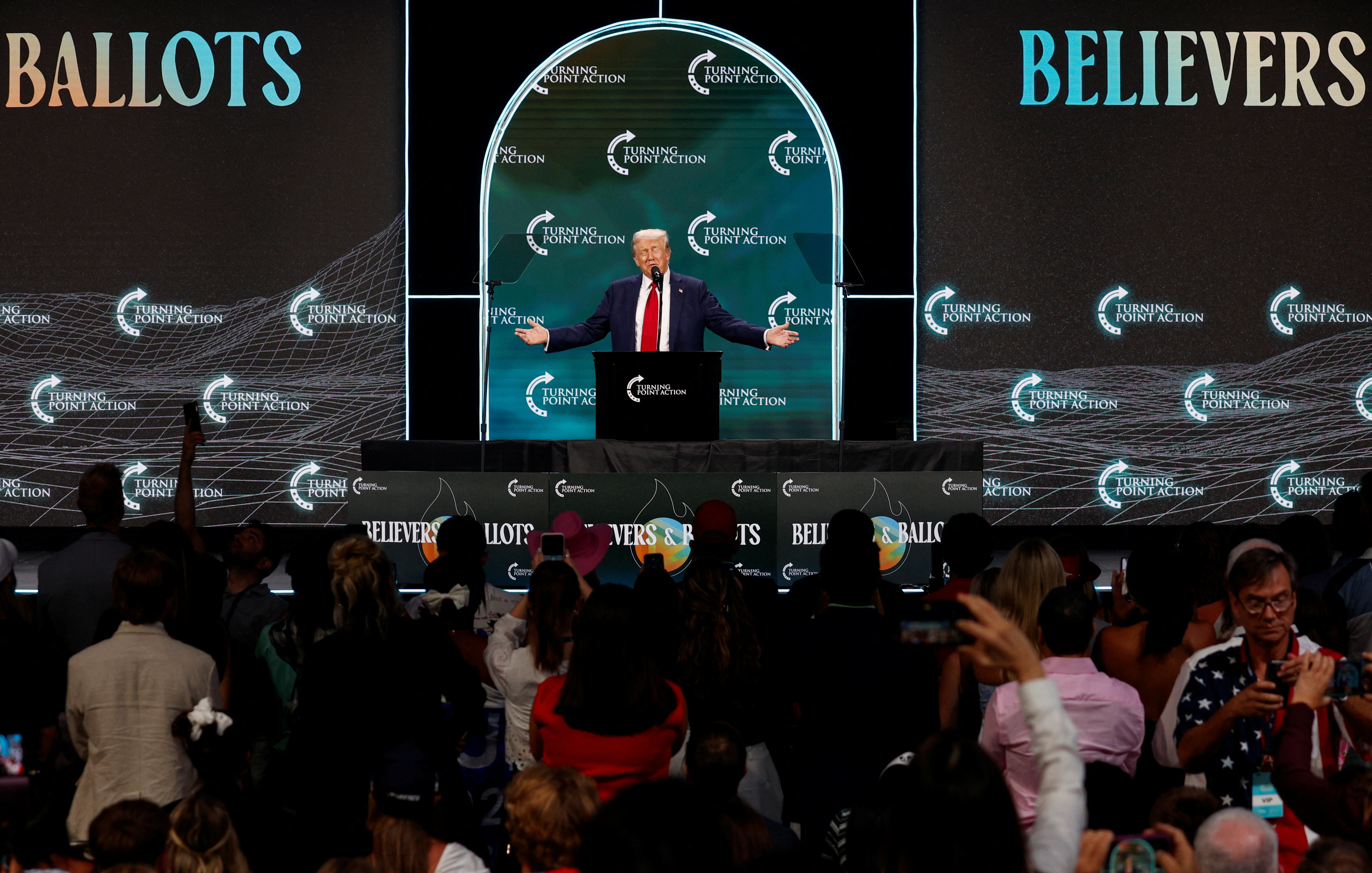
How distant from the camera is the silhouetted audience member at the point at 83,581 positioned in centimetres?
402

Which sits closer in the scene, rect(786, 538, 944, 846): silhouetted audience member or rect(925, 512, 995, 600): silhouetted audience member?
rect(786, 538, 944, 846): silhouetted audience member

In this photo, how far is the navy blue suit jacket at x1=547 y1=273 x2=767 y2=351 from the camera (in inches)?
348

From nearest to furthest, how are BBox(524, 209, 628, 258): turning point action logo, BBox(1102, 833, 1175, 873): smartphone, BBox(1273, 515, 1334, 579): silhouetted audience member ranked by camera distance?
BBox(1102, 833, 1175, 873): smartphone
BBox(1273, 515, 1334, 579): silhouetted audience member
BBox(524, 209, 628, 258): turning point action logo

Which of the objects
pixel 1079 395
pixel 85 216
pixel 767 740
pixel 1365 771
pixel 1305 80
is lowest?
pixel 767 740

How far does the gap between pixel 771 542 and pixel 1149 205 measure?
16.3 feet

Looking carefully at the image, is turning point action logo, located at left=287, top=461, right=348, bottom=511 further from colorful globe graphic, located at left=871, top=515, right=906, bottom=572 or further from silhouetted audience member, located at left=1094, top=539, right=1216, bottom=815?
silhouetted audience member, located at left=1094, top=539, right=1216, bottom=815

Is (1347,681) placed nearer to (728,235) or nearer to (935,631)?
(935,631)

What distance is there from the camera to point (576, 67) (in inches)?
397

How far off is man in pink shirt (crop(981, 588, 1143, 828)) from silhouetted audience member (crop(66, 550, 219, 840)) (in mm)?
1739

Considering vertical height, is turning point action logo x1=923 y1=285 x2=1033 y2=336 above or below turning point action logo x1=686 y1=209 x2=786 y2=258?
below

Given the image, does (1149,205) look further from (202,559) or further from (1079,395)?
(202,559)

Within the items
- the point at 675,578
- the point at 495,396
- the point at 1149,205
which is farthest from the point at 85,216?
the point at 1149,205

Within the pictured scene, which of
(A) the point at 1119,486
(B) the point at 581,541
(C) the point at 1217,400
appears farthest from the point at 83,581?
(C) the point at 1217,400

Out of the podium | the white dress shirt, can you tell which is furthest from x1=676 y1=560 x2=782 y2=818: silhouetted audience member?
the white dress shirt
